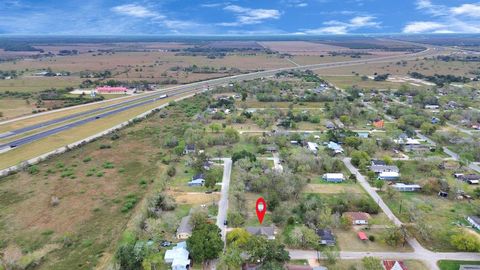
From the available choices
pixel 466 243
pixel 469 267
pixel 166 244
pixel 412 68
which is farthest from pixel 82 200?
pixel 412 68

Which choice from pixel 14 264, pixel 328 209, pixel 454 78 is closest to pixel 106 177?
pixel 14 264

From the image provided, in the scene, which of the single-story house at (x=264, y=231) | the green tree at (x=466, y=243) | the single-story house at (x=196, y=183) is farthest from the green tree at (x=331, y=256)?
the single-story house at (x=196, y=183)

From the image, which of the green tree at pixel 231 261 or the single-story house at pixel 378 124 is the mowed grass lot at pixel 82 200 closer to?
the green tree at pixel 231 261

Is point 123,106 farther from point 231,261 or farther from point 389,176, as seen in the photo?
point 231,261

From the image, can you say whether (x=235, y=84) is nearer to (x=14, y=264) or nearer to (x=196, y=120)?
(x=196, y=120)

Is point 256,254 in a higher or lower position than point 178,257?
higher

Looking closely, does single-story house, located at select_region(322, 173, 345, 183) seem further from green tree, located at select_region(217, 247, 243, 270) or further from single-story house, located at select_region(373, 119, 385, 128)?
single-story house, located at select_region(373, 119, 385, 128)

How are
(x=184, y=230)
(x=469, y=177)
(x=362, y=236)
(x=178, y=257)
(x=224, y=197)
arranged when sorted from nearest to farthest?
(x=178, y=257) < (x=362, y=236) < (x=184, y=230) < (x=224, y=197) < (x=469, y=177)
